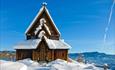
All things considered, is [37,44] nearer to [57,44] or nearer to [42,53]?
[42,53]

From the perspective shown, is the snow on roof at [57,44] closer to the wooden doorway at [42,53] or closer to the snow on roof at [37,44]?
the snow on roof at [37,44]

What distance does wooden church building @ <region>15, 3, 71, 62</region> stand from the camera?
3481cm

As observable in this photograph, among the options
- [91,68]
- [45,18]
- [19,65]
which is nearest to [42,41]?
[45,18]

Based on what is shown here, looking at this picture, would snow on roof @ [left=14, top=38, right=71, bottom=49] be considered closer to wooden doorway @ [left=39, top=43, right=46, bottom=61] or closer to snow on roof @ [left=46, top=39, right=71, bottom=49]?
snow on roof @ [left=46, top=39, right=71, bottom=49]

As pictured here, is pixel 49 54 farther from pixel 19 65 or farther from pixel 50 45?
pixel 19 65

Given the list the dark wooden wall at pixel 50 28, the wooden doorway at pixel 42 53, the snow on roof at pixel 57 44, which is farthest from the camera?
the dark wooden wall at pixel 50 28

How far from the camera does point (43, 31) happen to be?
3606cm

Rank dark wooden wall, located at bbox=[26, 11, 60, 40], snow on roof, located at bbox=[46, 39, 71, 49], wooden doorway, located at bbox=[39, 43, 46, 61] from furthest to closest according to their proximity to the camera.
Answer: dark wooden wall, located at bbox=[26, 11, 60, 40] → snow on roof, located at bbox=[46, 39, 71, 49] → wooden doorway, located at bbox=[39, 43, 46, 61]

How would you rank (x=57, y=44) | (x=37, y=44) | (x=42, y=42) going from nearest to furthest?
(x=37, y=44), (x=42, y=42), (x=57, y=44)

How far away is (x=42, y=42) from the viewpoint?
34.9 metres

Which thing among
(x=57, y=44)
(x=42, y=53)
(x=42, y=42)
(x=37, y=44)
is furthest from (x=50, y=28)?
(x=42, y=53)

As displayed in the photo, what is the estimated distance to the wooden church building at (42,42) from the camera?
34.8 m

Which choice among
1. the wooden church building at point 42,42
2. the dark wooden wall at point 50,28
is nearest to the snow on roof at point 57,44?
the wooden church building at point 42,42

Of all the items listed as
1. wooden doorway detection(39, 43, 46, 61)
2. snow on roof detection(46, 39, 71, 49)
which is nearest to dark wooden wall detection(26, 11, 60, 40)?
snow on roof detection(46, 39, 71, 49)
